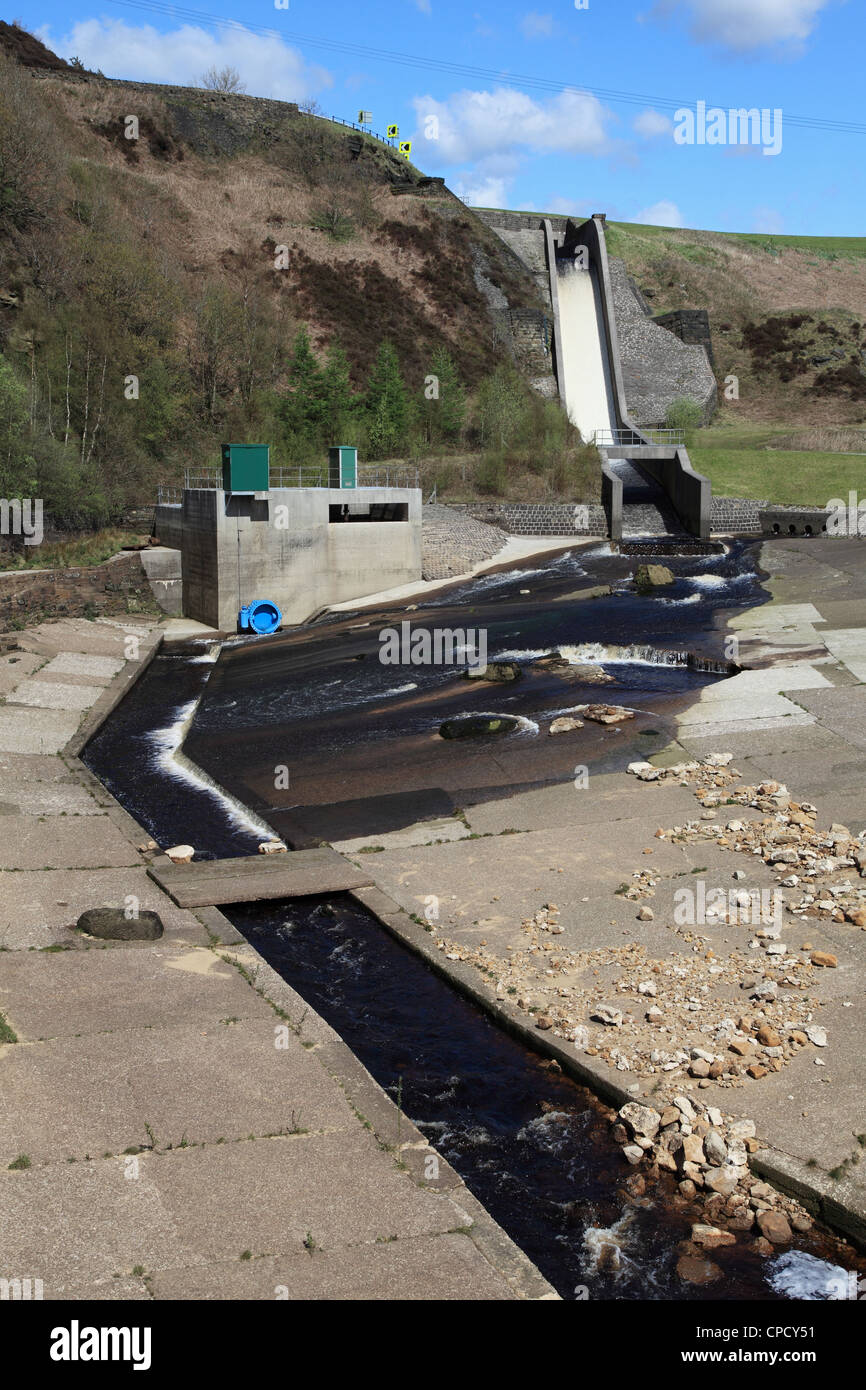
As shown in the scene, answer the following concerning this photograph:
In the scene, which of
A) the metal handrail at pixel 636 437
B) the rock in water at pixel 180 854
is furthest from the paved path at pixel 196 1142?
the metal handrail at pixel 636 437

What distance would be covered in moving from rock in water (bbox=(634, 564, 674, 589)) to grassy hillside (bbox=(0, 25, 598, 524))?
1540 cm

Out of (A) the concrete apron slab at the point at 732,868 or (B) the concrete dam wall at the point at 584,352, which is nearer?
(A) the concrete apron slab at the point at 732,868

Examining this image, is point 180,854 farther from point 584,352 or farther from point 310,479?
point 584,352

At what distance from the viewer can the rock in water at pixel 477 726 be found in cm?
2486

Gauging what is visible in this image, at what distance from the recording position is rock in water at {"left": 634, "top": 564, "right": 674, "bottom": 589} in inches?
1574

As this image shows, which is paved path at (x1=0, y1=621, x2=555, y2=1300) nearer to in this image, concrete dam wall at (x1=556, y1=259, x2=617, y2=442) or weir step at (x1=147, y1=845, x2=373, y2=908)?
weir step at (x1=147, y1=845, x2=373, y2=908)

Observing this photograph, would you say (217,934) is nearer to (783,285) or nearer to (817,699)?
(817,699)

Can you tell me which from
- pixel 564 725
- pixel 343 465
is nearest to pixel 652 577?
pixel 343 465

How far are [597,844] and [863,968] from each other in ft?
18.2

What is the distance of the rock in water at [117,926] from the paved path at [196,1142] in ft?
0.78

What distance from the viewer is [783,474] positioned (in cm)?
5484
